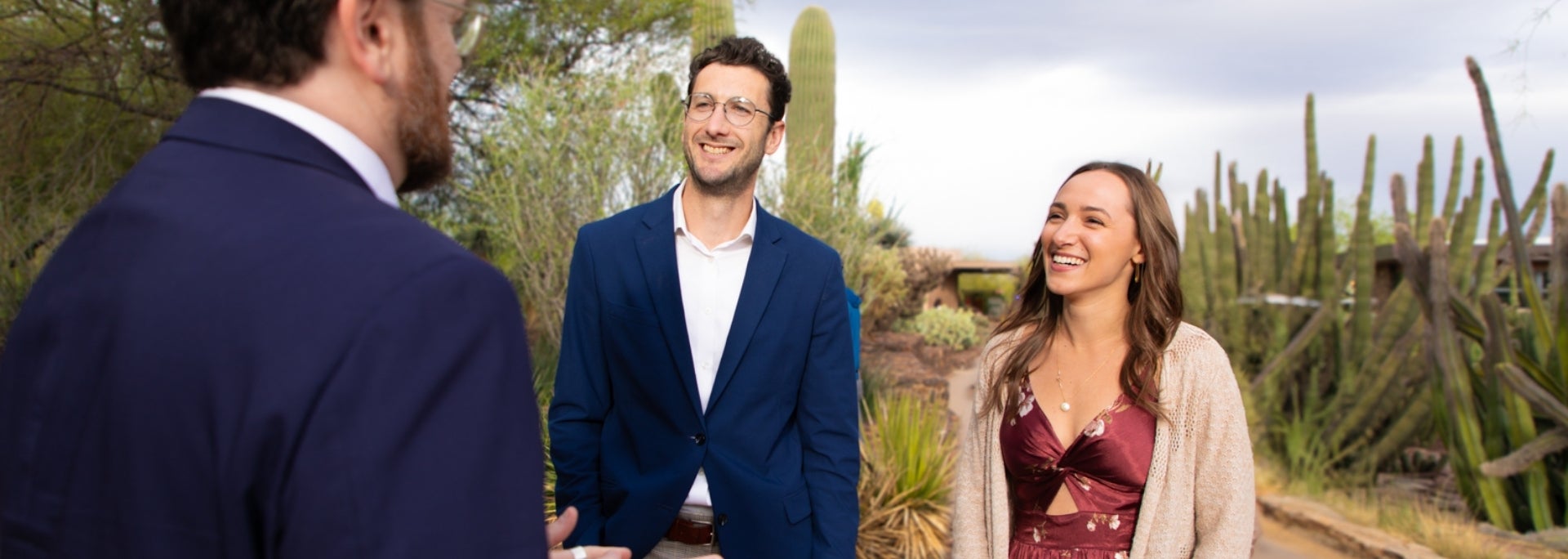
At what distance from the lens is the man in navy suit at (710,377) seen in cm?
263

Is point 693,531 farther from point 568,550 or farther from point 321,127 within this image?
point 321,127

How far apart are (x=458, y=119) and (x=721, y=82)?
1081 cm

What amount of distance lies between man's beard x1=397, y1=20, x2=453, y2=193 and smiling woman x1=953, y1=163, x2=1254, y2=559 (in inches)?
77.9

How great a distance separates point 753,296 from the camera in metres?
2.74

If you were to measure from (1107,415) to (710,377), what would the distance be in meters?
1.00

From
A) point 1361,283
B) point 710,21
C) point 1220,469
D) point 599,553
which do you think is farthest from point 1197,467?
point 710,21

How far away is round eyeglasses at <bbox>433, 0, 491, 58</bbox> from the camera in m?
1.14

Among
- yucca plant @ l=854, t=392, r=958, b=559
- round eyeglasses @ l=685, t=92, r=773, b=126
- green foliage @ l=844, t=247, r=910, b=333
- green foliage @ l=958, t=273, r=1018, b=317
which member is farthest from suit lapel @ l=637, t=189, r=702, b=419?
green foliage @ l=958, t=273, r=1018, b=317

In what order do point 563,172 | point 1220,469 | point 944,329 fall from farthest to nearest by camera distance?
point 944,329
point 563,172
point 1220,469

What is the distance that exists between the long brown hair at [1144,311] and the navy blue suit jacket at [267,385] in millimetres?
2069

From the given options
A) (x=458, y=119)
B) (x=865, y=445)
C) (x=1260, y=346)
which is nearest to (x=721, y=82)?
(x=865, y=445)

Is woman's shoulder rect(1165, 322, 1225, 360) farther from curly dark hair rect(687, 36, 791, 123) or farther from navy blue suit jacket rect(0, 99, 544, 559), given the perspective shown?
navy blue suit jacket rect(0, 99, 544, 559)

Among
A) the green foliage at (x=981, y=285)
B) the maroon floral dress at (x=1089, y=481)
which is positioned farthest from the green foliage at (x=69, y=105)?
the green foliage at (x=981, y=285)

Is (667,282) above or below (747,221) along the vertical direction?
below
